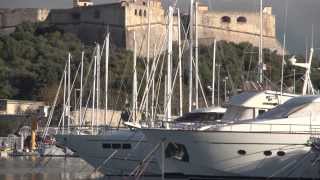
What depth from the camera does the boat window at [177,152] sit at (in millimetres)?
31250

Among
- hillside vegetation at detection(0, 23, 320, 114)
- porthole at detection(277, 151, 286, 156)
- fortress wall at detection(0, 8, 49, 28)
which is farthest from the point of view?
fortress wall at detection(0, 8, 49, 28)

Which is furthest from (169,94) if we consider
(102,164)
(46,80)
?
(46,80)

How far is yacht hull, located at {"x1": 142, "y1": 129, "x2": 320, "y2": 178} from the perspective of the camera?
1155 inches

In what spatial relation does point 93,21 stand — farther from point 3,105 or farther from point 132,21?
point 3,105

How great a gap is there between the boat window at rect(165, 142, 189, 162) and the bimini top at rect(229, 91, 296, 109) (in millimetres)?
2580

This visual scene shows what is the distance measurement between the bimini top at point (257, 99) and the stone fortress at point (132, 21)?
75.3m

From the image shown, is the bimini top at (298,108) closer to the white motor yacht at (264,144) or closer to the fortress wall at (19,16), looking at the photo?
the white motor yacht at (264,144)

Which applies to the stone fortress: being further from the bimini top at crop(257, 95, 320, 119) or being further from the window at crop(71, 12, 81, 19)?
the bimini top at crop(257, 95, 320, 119)

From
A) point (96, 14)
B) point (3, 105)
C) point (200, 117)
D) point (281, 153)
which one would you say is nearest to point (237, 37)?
point (96, 14)

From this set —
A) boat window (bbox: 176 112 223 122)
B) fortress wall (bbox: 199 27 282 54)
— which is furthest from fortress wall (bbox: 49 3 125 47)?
boat window (bbox: 176 112 223 122)

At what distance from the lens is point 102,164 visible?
37.3m

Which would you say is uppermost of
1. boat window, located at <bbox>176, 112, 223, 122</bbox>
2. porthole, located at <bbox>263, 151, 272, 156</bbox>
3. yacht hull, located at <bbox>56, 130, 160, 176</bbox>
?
boat window, located at <bbox>176, 112, 223, 122</bbox>

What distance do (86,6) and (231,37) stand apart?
17472 millimetres

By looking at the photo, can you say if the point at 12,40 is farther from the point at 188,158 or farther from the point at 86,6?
the point at 188,158
